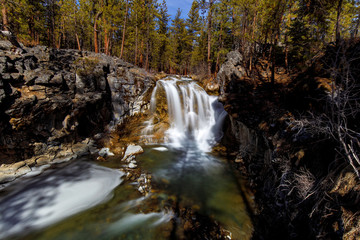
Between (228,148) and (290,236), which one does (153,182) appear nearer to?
(290,236)

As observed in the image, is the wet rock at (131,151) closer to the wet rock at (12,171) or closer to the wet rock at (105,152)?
the wet rock at (105,152)

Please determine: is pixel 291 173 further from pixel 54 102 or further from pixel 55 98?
pixel 55 98

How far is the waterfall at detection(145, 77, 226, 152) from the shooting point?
1281cm

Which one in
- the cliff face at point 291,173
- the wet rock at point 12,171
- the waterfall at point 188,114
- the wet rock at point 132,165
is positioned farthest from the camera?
the waterfall at point 188,114

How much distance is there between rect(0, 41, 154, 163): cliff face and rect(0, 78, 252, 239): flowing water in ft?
7.28

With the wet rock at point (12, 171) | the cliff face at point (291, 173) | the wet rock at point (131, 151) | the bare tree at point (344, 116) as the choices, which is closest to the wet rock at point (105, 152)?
the wet rock at point (131, 151)

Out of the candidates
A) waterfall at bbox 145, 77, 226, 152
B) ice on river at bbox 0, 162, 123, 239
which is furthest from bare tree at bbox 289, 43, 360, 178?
waterfall at bbox 145, 77, 226, 152

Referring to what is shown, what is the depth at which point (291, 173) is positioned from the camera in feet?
15.5

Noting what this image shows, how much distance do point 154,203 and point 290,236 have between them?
14.3ft

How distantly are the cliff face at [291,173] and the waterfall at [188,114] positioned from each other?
3723mm

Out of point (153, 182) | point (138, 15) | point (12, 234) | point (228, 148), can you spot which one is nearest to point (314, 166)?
point (153, 182)

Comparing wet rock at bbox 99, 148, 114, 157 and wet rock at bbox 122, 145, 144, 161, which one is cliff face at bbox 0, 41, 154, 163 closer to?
wet rock at bbox 99, 148, 114, 157

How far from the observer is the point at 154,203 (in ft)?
19.1

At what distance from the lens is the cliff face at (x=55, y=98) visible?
25.2 feet
